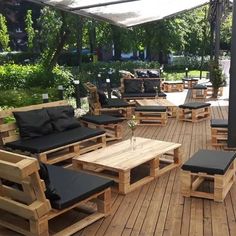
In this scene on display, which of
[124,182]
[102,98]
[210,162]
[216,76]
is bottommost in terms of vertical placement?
[124,182]

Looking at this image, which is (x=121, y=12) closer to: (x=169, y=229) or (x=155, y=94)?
(x=155, y=94)

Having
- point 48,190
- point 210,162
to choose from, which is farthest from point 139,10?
point 48,190

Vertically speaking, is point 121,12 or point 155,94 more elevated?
point 121,12

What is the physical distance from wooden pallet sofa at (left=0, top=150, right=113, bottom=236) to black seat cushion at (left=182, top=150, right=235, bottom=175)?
999 millimetres

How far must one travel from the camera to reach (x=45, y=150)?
15.9ft

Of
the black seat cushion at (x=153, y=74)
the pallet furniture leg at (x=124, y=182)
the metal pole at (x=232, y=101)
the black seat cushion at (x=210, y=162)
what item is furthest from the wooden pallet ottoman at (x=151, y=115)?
the black seat cushion at (x=153, y=74)

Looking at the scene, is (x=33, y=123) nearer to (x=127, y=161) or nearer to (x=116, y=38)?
(x=127, y=161)

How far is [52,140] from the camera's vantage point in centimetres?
518

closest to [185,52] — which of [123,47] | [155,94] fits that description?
[123,47]

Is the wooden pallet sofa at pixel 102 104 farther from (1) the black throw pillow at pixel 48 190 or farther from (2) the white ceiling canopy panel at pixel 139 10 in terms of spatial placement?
(1) the black throw pillow at pixel 48 190

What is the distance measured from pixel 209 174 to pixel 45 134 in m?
2.57

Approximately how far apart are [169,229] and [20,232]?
54.5 inches

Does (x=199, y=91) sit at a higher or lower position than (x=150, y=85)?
lower

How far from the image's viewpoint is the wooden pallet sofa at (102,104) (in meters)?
8.34
